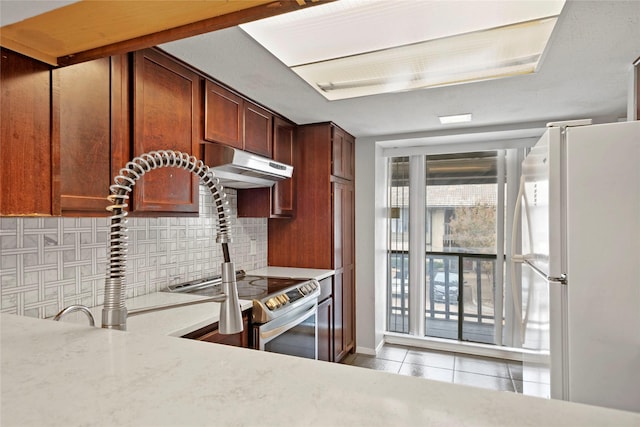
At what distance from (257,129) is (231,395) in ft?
7.54

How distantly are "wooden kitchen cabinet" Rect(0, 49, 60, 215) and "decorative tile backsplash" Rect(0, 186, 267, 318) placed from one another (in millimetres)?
406

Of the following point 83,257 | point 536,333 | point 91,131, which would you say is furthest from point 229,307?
point 536,333

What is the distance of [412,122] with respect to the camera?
123 inches

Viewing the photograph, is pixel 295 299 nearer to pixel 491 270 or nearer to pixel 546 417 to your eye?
pixel 546 417

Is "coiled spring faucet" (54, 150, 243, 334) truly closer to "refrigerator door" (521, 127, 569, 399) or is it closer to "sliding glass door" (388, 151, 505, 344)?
"refrigerator door" (521, 127, 569, 399)

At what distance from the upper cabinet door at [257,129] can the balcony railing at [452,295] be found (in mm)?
2023

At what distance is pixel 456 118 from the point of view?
2.95 metres

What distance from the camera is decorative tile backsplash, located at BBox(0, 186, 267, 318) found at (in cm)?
145

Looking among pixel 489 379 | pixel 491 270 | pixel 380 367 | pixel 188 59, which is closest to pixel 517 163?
pixel 491 270

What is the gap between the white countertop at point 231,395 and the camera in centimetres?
46

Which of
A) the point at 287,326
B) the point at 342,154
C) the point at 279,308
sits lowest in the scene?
the point at 287,326

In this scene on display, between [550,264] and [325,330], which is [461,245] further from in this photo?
[550,264]

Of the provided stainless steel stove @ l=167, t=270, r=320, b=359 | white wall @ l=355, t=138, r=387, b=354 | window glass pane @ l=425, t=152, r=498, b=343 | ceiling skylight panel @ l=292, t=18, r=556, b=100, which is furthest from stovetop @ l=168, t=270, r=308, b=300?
window glass pane @ l=425, t=152, r=498, b=343

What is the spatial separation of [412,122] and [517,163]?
4.09ft
